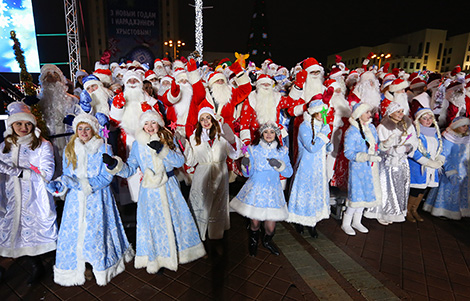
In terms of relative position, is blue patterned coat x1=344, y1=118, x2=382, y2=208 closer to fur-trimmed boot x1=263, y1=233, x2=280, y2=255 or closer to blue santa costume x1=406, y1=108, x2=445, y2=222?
blue santa costume x1=406, y1=108, x2=445, y2=222

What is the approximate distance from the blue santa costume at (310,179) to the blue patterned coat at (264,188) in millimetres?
568

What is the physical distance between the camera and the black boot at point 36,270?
3090 millimetres

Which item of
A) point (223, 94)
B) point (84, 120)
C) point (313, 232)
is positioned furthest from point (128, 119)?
point (313, 232)

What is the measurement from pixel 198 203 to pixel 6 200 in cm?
227

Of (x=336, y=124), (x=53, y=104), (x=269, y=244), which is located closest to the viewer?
(x=269, y=244)

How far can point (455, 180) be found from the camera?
15.4 feet

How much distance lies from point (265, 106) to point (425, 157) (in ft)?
9.33

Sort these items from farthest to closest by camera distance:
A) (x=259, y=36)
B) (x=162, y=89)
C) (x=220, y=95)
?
(x=259, y=36), (x=162, y=89), (x=220, y=95)

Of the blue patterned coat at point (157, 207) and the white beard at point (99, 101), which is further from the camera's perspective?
the white beard at point (99, 101)

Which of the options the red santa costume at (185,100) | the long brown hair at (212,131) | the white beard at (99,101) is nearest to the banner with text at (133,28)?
the white beard at (99,101)

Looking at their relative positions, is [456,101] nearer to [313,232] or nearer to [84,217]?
[313,232]

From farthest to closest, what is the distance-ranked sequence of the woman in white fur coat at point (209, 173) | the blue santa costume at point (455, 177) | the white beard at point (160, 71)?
the white beard at point (160, 71) < the blue santa costume at point (455, 177) < the woman in white fur coat at point (209, 173)

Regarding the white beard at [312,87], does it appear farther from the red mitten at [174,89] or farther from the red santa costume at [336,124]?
the red mitten at [174,89]

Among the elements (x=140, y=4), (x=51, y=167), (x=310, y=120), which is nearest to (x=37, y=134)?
(x=51, y=167)
